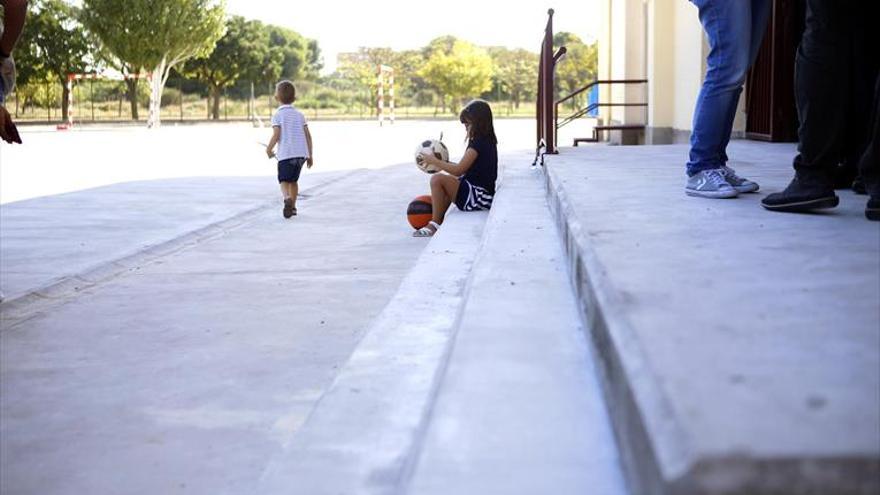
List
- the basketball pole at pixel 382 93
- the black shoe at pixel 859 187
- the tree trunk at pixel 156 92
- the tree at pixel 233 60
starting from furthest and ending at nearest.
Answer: the tree at pixel 233 60 < the basketball pole at pixel 382 93 < the tree trunk at pixel 156 92 < the black shoe at pixel 859 187

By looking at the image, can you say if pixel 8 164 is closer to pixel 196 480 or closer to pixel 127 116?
pixel 196 480

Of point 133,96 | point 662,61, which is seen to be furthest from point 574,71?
point 662,61

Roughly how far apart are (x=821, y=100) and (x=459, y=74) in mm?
65610

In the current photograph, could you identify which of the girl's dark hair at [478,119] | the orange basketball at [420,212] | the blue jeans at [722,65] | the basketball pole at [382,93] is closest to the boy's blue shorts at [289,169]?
the orange basketball at [420,212]

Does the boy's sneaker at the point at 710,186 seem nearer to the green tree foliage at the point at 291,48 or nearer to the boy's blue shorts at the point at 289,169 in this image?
the boy's blue shorts at the point at 289,169

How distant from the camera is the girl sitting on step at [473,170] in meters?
7.45

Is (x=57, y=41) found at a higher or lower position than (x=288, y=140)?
higher

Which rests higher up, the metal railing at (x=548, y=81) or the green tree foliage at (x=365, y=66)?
the green tree foliage at (x=365, y=66)

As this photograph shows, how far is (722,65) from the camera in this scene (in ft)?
13.0

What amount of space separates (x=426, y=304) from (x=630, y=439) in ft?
7.59

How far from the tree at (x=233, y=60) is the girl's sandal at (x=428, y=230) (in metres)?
53.3

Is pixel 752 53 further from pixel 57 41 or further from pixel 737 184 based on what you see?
pixel 57 41

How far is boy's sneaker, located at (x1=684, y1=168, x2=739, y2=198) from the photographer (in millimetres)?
3844

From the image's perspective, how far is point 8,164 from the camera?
1686 cm
